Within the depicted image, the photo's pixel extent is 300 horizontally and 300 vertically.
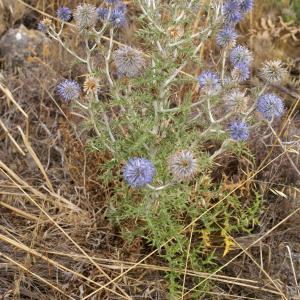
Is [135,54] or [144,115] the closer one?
[135,54]

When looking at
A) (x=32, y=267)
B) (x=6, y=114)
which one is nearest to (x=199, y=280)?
(x=32, y=267)

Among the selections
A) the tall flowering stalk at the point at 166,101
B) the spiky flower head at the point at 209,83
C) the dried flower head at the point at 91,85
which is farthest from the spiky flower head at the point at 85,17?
the spiky flower head at the point at 209,83

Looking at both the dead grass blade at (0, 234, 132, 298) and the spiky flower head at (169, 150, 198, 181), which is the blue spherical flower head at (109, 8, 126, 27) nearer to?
the spiky flower head at (169, 150, 198, 181)

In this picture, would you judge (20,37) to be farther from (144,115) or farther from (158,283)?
(158,283)

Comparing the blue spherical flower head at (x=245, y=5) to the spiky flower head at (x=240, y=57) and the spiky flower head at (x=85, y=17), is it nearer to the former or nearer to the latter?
the spiky flower head at (x=240, y=57)

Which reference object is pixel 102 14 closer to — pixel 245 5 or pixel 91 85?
pixel 91 85
